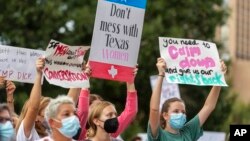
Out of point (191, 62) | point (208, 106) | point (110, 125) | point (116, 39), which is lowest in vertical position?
point (110, 125)

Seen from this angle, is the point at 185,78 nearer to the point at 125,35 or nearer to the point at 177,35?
the point at 125,35

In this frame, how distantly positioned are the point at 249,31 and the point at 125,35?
58020 mm

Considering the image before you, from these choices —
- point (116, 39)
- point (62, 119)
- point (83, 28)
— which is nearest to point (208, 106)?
point (116, 39)

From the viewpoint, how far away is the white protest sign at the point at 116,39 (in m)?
8.27

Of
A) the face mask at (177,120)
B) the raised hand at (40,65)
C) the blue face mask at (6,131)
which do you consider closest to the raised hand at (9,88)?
the raised hand at (40,65)

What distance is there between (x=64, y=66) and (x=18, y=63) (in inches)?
50.3

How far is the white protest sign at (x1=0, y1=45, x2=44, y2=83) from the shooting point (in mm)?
8883

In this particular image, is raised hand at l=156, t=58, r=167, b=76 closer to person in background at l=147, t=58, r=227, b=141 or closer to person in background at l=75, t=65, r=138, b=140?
person in background at l=147, t=58, r=227, b=141

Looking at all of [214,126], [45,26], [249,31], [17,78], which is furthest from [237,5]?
[17,78]

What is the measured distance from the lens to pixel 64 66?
26.0 feet

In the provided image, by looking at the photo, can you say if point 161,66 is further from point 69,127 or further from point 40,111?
point 69,127

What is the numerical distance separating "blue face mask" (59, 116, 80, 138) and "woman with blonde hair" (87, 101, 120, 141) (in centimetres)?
72

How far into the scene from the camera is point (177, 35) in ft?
83.3

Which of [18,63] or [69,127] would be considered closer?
[69,127]
